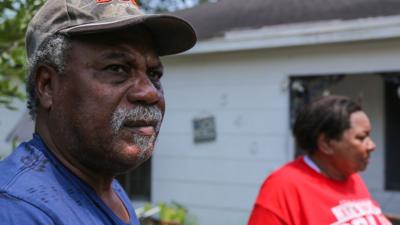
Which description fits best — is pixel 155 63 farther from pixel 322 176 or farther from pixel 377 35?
pixel 377 35

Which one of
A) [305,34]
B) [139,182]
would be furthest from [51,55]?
[139,182]

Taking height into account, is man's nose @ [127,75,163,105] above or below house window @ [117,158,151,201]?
above

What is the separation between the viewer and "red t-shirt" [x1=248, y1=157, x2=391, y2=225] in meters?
2.52

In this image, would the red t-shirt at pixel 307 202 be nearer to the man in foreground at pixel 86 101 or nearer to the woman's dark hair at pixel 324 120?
the woman's dark hair at pixel 324 120

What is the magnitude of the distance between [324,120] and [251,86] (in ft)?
9.57

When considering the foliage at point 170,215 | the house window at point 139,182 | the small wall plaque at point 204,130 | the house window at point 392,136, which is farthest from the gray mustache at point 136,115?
the house window at point 392,136

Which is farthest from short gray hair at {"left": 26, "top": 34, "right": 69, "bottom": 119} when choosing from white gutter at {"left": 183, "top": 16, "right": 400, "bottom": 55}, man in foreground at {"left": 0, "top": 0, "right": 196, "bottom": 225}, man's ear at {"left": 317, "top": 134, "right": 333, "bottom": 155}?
white gutter at {"left": 183, "top": 16, "right": 400, "bottom": 55}

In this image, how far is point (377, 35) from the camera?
4.89m

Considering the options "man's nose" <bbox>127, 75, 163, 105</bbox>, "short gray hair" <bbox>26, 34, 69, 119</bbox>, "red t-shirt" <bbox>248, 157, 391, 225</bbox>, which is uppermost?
"short gray hair" <bbox>26, 34, 69, 119</bbox>

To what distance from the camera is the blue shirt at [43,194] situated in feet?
3.75

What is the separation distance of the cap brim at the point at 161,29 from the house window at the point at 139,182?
531 centimetres

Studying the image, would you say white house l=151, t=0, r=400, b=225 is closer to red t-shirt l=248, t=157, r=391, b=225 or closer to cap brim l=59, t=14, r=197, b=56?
red t-shirt l=248, t=157, r=391, b=225

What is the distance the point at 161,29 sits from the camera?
1.49 metres

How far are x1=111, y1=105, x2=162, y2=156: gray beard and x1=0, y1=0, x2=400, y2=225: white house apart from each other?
3.93 m
